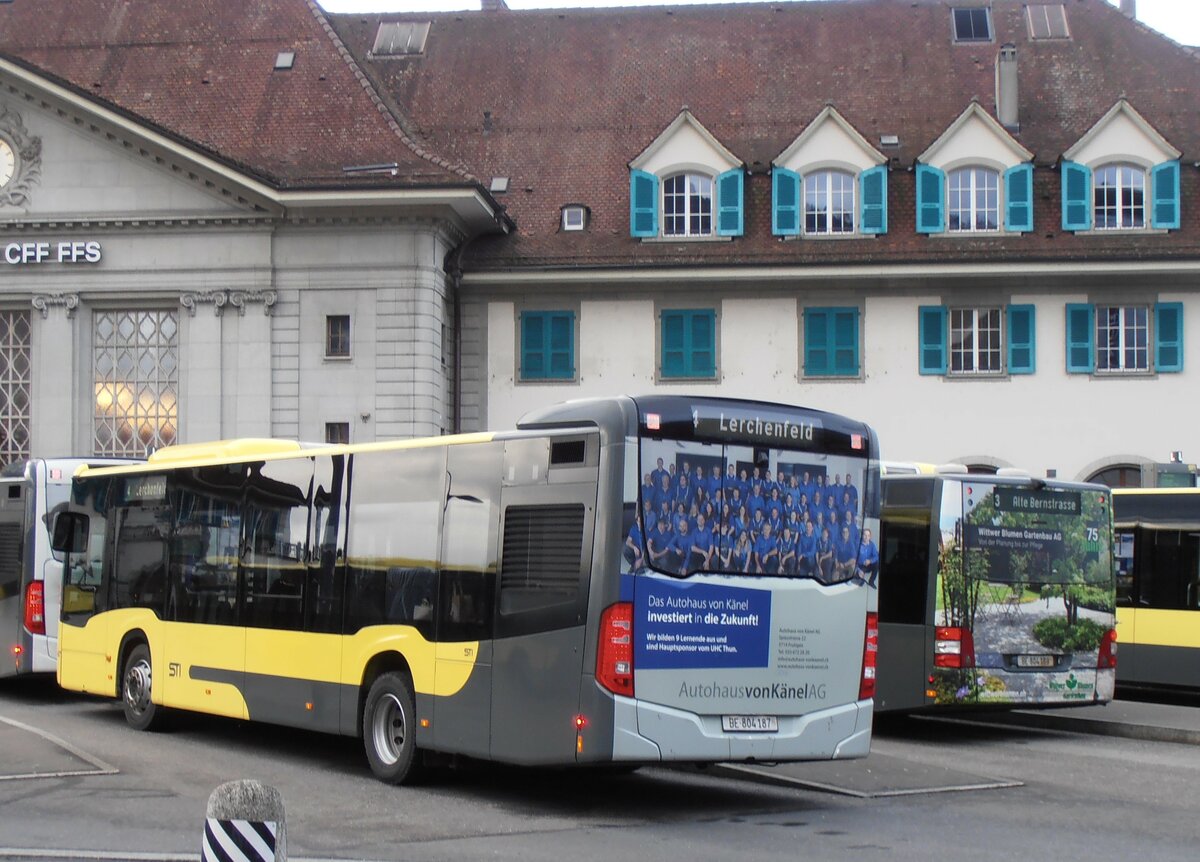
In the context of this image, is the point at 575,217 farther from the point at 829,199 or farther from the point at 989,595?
the point at 989,595

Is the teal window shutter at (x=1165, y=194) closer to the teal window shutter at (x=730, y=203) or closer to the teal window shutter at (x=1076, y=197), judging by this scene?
the teal window shutter at (x=1076, y=197)

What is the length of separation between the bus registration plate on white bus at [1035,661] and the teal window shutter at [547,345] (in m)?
20.2

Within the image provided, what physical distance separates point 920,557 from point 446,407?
66.7ft

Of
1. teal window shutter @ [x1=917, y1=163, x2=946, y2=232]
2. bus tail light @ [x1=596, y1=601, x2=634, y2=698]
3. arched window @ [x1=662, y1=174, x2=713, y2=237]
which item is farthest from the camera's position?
arched window @ [x1=662, y1=174, x2=713, y2=237]

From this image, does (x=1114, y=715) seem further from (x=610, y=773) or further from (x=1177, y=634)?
(x=610, y=773)

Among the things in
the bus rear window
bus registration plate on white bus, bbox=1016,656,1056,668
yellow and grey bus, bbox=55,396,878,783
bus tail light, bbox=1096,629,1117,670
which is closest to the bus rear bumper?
yellow and grey bus, bbox=55,396,878,783

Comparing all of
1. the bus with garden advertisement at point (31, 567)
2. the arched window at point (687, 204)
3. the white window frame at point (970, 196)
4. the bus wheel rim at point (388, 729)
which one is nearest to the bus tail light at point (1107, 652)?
the bus wheel rim at point (388, 729)

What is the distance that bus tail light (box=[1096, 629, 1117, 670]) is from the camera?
19.0 meters

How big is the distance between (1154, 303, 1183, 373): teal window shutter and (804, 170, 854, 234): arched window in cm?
657

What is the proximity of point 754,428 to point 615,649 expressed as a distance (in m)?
1.97

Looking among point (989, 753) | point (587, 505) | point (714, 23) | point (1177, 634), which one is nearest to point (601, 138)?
point (714, 23)

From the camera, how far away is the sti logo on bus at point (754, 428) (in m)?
12.8

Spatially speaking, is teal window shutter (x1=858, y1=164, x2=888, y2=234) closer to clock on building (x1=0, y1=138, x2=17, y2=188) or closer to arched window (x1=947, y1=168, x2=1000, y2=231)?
arched window (x1=947, y1=168, x2=1000, y2=231)

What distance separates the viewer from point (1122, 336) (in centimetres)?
3666
